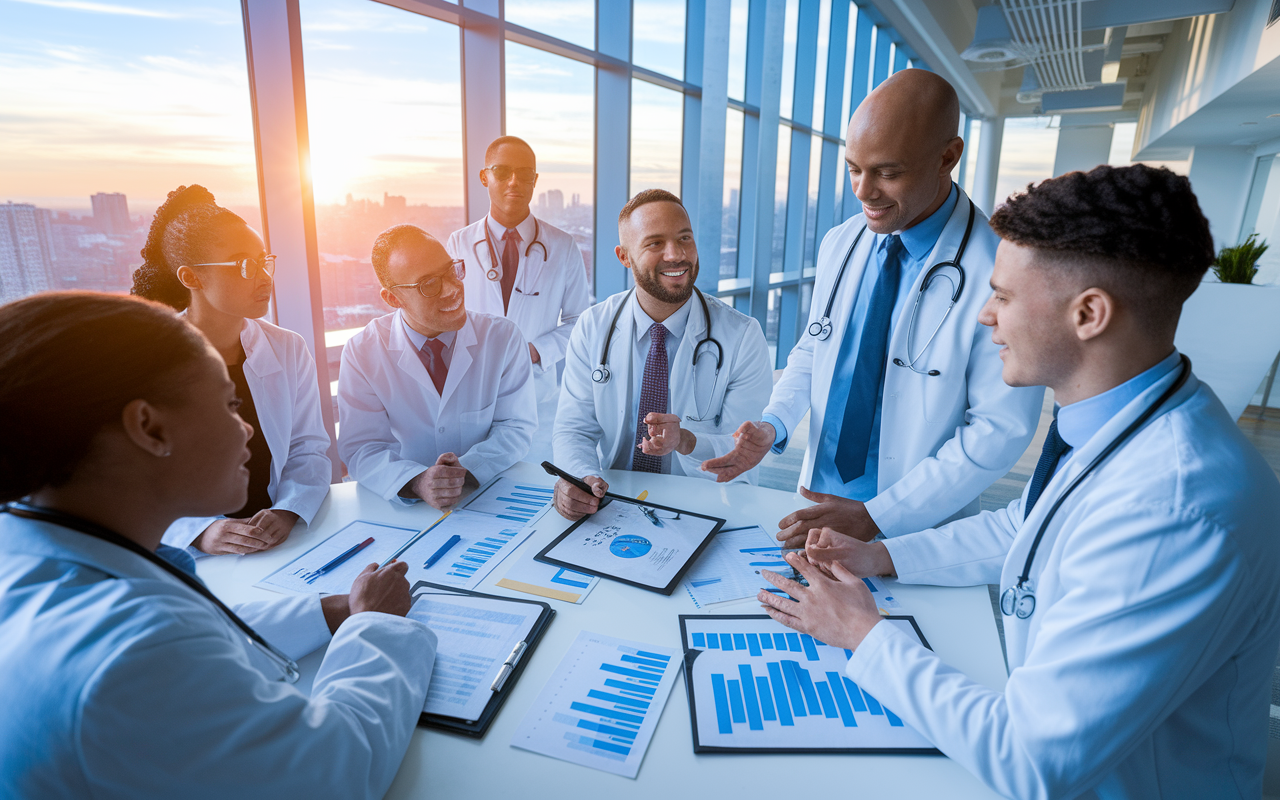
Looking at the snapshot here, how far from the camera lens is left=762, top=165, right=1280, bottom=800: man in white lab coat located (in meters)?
0.74

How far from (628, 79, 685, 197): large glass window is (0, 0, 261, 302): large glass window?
253 cm

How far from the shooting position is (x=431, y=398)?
A: 2.02m

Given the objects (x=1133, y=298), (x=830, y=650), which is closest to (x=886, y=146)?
(x=1133, y=298)

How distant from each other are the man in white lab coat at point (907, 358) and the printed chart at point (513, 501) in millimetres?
454

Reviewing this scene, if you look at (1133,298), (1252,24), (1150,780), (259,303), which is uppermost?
(1252,24)

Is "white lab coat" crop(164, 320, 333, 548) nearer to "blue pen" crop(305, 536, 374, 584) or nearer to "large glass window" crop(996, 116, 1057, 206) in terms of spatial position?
"blue pen" crop(305, 536, 374, 584)

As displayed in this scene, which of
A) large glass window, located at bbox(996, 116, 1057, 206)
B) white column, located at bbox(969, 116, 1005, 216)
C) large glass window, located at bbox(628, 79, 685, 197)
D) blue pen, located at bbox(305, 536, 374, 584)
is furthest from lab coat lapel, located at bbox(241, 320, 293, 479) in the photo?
large glass window, located at bbox(996, 116, 1057, 206)

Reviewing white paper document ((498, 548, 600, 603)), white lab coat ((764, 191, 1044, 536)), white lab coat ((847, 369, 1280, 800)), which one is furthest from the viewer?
white lab coat ((764, 191, 1044, 536))

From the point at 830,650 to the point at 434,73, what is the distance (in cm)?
338

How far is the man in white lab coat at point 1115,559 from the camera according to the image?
74cm

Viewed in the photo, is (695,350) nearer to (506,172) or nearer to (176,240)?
(176,240)

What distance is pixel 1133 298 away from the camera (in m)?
0.87

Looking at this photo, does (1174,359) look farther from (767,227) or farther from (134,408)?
(767,227)

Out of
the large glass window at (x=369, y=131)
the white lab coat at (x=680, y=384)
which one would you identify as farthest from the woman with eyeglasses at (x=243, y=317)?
the large glass window at (x=369, y=131)
